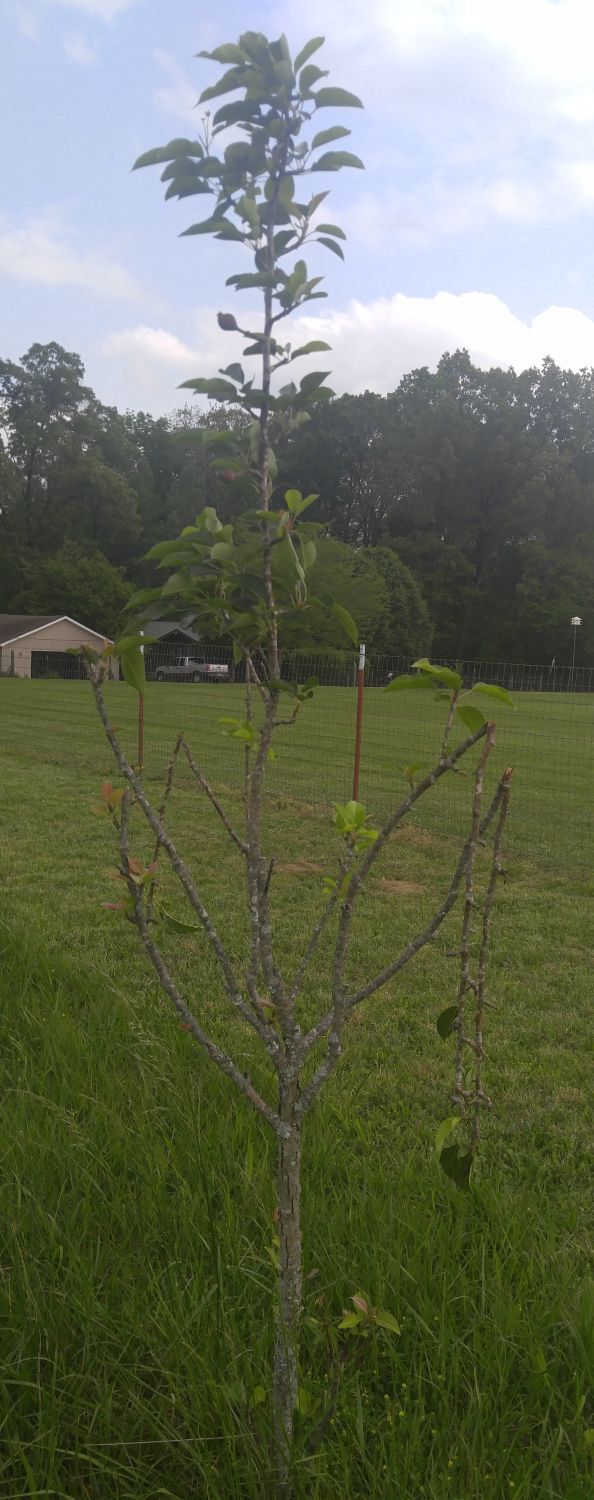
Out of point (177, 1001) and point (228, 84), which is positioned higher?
point (228, 84)

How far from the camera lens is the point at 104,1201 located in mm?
2295

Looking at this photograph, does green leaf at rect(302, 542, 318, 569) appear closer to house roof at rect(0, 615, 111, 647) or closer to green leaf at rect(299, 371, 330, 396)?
green leaf at rect(299, 371, 330, 396)

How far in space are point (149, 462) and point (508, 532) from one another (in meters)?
24.3

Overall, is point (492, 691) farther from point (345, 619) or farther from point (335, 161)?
point (335, 161)

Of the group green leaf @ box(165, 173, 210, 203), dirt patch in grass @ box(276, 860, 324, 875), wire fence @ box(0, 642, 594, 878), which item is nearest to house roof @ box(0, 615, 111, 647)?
wire fence @ box(0, 642, 594, 878)

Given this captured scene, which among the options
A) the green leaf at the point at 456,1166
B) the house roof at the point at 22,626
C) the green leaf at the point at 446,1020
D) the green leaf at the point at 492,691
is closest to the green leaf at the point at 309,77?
the green leaf at the point at 492,691

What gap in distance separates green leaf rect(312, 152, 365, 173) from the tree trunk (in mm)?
1465

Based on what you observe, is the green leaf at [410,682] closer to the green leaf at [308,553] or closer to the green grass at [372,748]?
the green leaf at [308,553]

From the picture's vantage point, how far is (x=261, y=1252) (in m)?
2.13

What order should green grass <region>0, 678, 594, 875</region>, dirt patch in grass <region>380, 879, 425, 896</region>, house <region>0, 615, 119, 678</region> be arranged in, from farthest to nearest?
house <region>0, 615, 119, 678</region> < green grass <region>0, 678, 594, 875</region> < dirt patch in grass <region>380, 879, 425, 896</region>

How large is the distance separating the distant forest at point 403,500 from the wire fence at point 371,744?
28084 millimetres

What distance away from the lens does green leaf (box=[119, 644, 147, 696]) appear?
54.1 inches

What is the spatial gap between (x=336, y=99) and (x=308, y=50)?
0.07 metres

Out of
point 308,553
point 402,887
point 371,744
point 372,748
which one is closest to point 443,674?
point 308,553
